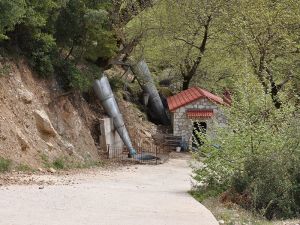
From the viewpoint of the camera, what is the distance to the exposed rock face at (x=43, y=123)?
18797 millimetres

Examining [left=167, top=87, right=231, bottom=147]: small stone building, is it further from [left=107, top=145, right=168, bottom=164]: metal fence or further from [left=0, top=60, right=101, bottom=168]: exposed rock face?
[left=0, top=60, right=101, bottom=168]: exposed rock face

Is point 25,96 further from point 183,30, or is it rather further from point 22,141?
point 183,30

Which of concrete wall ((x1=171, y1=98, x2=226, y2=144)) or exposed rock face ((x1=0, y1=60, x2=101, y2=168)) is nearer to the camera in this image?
exposed rock face ((x1=0, y1=60, x2=101, y2=168))

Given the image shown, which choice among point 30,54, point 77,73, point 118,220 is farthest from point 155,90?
point 118,220

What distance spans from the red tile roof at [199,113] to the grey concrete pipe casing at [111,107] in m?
5.65

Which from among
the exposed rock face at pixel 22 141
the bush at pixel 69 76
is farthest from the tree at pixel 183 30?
the exposed rock face at pixel 22 141

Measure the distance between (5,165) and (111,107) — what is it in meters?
12.1

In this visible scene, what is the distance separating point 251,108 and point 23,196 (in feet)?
20.1

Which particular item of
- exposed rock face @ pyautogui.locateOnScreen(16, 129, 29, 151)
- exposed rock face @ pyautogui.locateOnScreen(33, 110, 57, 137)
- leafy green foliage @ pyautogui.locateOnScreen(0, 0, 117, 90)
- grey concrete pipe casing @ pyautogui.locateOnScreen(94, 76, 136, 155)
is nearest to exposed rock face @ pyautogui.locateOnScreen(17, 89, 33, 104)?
exposed rock face @ pyautogui.locateOnScreen(33, 110, 57, 137)

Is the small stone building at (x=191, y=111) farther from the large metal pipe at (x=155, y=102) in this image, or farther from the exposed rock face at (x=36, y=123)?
the exposed rock face at (x=36, y=123)

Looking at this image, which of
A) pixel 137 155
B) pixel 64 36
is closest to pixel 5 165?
pixel 64 36

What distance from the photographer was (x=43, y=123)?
18.9 meters

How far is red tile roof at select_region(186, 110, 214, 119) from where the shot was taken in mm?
31031

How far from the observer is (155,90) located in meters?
34.4
